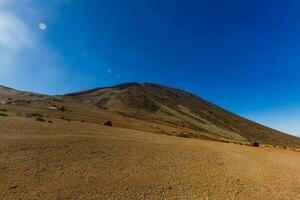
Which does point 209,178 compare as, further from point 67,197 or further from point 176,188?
point 67,197

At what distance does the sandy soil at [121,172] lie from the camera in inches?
640

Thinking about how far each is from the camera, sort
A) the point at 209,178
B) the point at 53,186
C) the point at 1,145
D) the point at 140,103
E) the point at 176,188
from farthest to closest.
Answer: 1. the point at 140,103
2. the point at 1,145
3. the point at 209,178
4. the point at 176,188
5. the point at 53,186

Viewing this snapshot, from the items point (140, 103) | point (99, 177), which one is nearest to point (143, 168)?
point (99, 177)

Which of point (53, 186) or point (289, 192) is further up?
point (289, 192)

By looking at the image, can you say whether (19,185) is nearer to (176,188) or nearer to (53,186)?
(53,186)

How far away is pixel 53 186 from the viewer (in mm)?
16203

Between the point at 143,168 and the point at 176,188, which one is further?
the point at 143,168

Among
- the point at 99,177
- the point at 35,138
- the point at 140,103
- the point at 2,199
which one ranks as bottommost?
the point at 2,199

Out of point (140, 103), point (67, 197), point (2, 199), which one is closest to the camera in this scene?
point (2, 199)

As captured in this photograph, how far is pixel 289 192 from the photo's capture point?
61.9ft

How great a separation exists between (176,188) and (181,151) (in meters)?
13.6

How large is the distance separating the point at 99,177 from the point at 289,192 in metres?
14.8

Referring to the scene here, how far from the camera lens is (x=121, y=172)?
20469mm

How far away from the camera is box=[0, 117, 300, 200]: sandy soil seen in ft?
53.4
